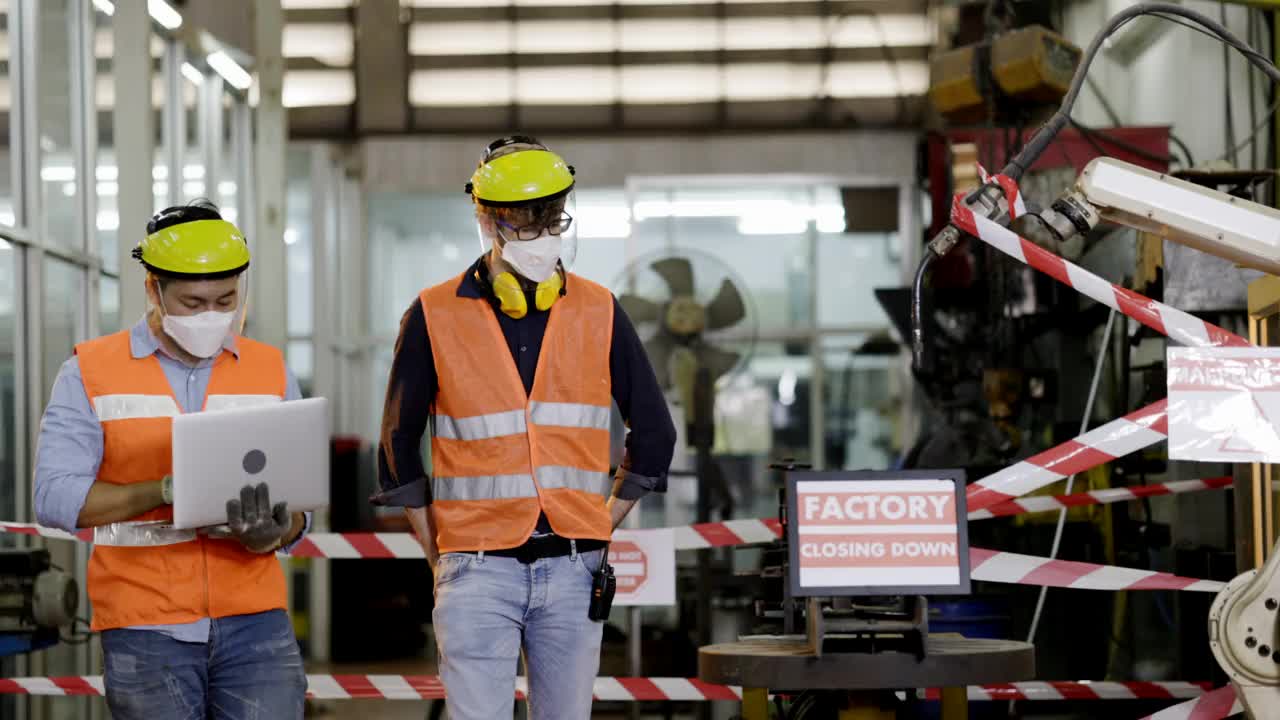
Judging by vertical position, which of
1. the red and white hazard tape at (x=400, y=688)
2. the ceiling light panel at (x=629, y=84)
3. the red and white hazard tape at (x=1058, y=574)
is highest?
the ceiling light panel at (x=629, y=84)

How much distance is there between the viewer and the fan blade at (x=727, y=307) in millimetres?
8930

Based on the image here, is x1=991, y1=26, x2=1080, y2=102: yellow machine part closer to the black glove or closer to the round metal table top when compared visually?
the round metal table top

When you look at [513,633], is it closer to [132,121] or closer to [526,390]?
[526,390]

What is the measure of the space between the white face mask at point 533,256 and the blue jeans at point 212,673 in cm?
92

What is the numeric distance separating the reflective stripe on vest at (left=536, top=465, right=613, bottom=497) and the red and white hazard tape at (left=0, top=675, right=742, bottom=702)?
1816 millimetres

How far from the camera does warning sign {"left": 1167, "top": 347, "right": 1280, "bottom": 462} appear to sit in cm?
335

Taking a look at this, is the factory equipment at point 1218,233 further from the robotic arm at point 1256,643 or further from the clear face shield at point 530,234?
the clear face shield at point 530,234

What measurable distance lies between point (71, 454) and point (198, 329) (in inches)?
14.3

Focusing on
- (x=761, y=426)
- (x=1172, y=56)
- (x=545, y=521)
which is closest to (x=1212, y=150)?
(x=1172, y=56)

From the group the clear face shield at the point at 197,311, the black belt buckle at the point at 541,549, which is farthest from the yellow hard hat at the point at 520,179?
the black belt buckle at the point at 541,549

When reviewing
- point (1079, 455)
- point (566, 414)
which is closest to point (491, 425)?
point (566, 414)

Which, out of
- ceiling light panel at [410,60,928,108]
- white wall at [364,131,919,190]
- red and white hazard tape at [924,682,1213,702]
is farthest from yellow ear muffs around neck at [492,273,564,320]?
ceiling light panel at [410,60,928,108]

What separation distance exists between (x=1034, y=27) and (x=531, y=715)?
5336 millimetres

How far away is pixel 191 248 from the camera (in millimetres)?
3211
